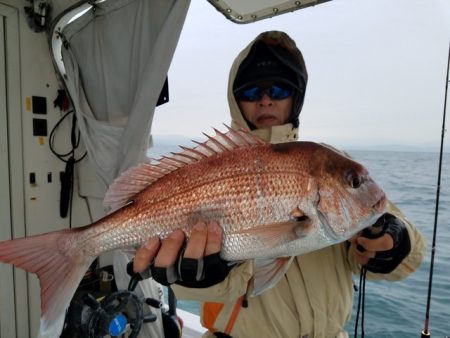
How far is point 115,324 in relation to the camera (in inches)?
80.4

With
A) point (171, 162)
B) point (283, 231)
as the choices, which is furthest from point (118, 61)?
point (283, 231)

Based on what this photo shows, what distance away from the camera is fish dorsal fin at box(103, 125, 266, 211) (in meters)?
1.06

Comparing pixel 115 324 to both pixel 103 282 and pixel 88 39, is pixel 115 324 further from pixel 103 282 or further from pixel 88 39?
pixel 88 39

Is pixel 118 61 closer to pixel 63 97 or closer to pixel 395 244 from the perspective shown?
pixel 63 97

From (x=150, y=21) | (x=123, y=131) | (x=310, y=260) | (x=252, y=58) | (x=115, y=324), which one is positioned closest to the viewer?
(x=310, y=260)

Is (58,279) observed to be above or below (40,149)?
below

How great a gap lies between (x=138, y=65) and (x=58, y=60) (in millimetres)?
772

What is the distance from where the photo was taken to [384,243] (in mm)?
971

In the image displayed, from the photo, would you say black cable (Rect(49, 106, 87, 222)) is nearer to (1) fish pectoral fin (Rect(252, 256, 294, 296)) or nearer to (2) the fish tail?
(2) the fish tail

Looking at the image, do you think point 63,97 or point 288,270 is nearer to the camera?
point 288,270

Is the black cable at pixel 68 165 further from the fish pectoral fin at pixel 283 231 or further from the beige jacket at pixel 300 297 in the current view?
the fish pectoral fin at pixel 283 231

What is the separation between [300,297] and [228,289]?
0.27 m

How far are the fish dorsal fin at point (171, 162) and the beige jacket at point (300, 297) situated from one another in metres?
0.41

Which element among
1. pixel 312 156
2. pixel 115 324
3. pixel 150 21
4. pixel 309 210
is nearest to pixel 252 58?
pixel 312 156
